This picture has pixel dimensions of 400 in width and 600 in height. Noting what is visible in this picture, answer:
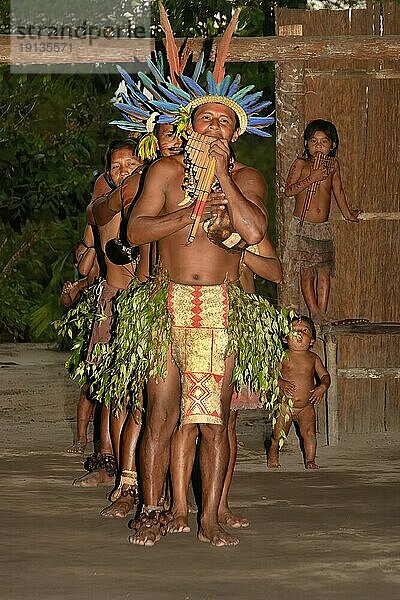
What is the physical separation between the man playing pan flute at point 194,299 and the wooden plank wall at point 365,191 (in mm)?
3011

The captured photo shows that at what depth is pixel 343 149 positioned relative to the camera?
877 cm

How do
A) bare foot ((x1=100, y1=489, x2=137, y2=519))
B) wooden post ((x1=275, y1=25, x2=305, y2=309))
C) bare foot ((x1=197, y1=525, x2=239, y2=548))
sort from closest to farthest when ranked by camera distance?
1. bare foot ((x1=197, y1=525, x2=239, y2=548))
2. bare foot ((x1=100, y1=489, x2=137, y2=519))
3. wooden post ((x1=275, y1=25, x2=305, y2=309))

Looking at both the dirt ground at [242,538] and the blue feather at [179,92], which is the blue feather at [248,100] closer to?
the blue feather at [179,92]

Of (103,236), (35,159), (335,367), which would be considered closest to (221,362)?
(103,236)

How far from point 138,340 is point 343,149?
3.57 metres

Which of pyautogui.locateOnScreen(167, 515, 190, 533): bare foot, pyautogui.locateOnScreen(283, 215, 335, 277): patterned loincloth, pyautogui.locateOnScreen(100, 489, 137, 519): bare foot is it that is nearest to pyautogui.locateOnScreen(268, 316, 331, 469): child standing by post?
pyautogui.locateOnScreen(283, 215, 335, 277): patterned loincloth

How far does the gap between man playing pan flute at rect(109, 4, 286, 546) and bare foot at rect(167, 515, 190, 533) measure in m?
0.07

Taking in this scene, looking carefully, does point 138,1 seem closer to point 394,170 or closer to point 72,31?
point 72,31

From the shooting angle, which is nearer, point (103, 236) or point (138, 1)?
point (103, 236)

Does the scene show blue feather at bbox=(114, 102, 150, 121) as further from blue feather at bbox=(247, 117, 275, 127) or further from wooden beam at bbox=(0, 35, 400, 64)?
wooden beam at bbox=(0, 35, 400, 64)

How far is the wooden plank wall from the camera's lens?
28.4 ft

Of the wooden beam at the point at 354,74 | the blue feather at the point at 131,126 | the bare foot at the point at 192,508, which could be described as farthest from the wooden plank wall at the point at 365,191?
the blue feather at the point at 131,126

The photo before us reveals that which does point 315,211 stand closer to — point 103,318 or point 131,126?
point 103,318

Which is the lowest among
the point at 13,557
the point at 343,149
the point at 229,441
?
the point at 13,557
